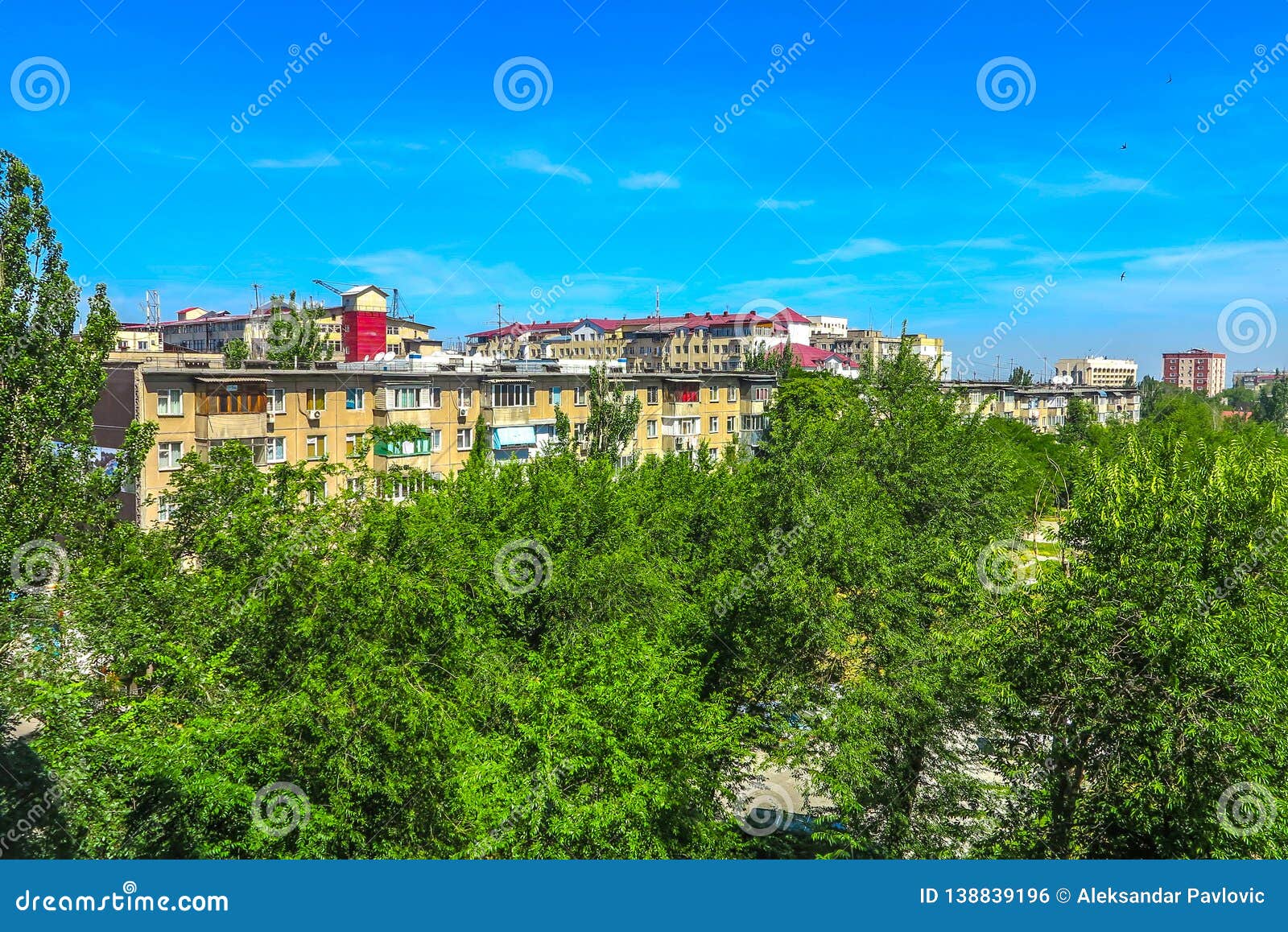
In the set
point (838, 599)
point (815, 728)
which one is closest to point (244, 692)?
point (815, 728)

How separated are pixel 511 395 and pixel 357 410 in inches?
282

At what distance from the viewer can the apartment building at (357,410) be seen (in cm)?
2595

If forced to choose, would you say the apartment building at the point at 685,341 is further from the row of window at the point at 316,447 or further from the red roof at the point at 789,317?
the row of window at the point at 316,447

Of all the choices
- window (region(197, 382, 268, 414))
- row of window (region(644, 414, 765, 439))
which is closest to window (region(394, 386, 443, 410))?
window (region(197, 382, 268, 414))

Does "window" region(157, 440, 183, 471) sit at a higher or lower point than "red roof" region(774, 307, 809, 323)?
lower

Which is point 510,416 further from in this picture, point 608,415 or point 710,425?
point 710,425

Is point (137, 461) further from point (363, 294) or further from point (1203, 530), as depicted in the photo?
point (363, 294)

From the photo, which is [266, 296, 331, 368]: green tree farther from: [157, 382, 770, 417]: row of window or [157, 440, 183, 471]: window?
[157, 440, 183, 471]: window

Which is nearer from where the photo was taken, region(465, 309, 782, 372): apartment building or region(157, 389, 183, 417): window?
region(157, 389, 183, 417): window

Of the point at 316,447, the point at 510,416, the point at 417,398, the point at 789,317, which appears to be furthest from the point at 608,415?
the point at 789,317

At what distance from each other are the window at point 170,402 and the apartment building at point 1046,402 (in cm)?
5473

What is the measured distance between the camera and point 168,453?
2630 centimetres

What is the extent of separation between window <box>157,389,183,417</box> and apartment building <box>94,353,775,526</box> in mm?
30

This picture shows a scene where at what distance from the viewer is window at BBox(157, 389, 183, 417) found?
26.0 metres
